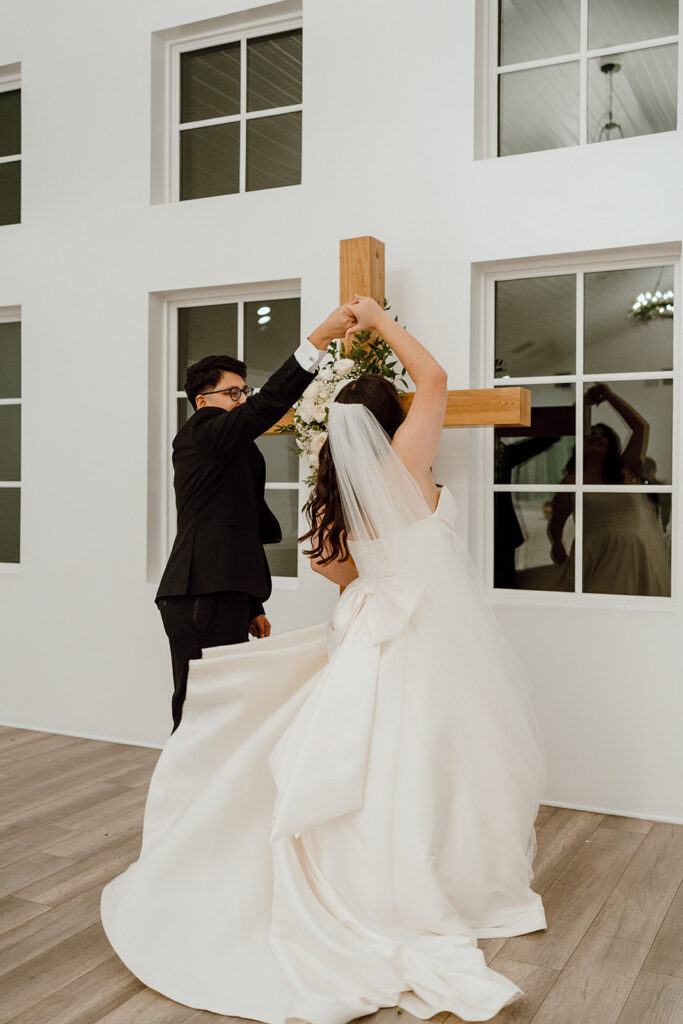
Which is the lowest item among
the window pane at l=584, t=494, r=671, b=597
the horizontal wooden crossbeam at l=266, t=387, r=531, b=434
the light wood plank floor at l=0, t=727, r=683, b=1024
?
the light wood plank floor at l=0, t=727, r=683, b=1024

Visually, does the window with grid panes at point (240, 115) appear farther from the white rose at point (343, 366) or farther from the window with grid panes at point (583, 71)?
the white rose at point (343, 366)

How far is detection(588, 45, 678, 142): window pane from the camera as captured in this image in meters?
3.61

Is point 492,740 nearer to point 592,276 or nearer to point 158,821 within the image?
point 158,821

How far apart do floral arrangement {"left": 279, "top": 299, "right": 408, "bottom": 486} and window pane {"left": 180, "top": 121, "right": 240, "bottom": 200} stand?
1.27 meters

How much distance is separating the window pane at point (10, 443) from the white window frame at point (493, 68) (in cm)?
285

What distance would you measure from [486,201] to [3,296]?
2.61m

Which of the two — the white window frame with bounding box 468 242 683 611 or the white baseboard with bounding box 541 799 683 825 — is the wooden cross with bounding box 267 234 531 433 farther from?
the white baseboard with bounding box 541 799 683 825

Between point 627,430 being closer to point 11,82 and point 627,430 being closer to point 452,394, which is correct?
point 452,394

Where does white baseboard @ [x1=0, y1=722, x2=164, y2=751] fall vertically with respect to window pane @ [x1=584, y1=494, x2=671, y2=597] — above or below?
below

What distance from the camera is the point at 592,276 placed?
3762 millimetres

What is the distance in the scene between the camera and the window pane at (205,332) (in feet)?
14.8

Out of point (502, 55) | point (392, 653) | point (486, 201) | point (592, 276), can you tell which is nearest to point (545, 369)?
point (592, 276)

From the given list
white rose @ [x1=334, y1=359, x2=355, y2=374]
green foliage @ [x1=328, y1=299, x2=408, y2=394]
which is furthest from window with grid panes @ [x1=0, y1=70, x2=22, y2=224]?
white rose @ [x1=334, y1=359, x2=355, y2=374]

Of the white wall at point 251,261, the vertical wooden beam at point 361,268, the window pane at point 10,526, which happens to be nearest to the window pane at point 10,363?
the white wall at point 251,261
